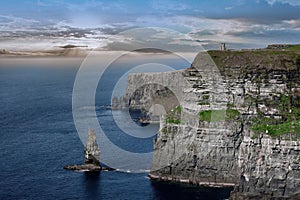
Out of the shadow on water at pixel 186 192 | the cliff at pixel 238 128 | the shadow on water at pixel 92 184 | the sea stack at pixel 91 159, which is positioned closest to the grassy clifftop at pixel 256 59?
the cliff at pixel 238 128

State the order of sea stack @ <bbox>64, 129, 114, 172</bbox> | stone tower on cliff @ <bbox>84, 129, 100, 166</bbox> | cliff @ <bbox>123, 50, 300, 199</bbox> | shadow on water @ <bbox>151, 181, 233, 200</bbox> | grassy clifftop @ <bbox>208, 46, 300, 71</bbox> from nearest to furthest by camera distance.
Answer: cliff @ <bbox>123, 50, 300, 199</bbox> < shadow on water @ <bbox>151, 181, 233, 200</bbox> < grassy clifftop @ <bbox>208, 46, 300, 71</bbox> < sea stack @ <bbox>64, 129, 114, 172</bbox> < stone tower on cliff @ <bbox>84, 129, 100, 166</bbox>

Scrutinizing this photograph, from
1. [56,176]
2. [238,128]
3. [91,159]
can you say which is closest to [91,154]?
[91,159]

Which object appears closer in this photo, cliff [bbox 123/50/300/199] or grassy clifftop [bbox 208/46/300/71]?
cliff [bbox 123/50/300/199]

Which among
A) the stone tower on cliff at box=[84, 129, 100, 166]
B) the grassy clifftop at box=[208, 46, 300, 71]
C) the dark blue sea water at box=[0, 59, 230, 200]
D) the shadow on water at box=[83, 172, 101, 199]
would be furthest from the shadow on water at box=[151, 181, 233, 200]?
the grassy clifftop at box=[208, 46, 300, 71]

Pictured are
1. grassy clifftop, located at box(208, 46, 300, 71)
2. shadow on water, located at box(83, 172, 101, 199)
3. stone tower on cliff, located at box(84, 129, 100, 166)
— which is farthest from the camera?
stone tower on cliff, located at box(84, 129, 100, 166)

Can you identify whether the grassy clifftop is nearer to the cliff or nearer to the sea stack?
the cliff

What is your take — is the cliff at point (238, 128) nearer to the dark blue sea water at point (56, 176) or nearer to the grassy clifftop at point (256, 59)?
the grassy clifftop at point (256, 59)
